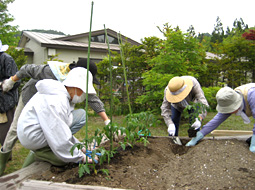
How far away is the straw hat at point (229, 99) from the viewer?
237cm

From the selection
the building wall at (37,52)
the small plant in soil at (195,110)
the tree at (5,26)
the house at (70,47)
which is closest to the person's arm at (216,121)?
the small plant in soil at (195,110)

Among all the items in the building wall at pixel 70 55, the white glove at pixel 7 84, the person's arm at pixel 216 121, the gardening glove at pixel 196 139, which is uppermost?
the building wall at pixel 70 55

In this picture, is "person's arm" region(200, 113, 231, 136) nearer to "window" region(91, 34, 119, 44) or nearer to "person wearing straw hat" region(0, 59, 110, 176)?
"person wearing straw hat" region(0, 59, 110, 176)

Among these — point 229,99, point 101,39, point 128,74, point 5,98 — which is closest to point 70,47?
point 101,39

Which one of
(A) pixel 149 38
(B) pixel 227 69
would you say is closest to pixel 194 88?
(A) pixel 149 38

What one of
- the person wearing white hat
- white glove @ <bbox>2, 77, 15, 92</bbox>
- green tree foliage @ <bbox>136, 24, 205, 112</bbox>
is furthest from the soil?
green tree foliage @ <bbox>136, 24, 205, 112</bbox>

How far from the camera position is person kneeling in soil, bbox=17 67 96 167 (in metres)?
1.70

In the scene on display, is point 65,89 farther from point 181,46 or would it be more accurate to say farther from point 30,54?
point 30,54

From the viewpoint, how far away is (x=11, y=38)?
13.3 meters

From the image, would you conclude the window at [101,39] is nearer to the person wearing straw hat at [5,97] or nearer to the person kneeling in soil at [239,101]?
the person wearing straw hat at [5,97]

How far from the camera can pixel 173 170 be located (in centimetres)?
205

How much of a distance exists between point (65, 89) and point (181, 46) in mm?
4363

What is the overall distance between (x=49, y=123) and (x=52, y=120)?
34 mm

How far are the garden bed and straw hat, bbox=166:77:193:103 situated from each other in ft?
2.25
